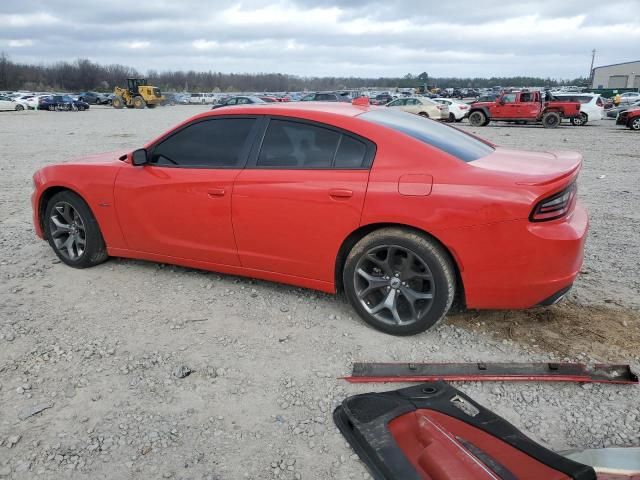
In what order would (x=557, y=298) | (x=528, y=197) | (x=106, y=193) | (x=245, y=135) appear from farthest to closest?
(x=106, y=193) < (x=245, y=135) < (x=557, y=298) < (x=528, y=197)

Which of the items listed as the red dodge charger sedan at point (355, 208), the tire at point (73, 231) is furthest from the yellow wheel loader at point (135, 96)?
the red dodge charger sedan at point (355, 208)

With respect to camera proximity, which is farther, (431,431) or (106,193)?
(106,193)

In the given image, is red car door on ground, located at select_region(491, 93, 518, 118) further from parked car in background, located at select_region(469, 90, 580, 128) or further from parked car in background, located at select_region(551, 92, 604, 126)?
parked car in background, located at select_region(551, 92, 604, 126)

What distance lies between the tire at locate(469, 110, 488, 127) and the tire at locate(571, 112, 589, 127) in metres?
4.22

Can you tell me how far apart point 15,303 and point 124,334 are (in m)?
1.20

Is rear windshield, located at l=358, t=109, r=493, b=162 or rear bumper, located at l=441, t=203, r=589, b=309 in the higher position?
rear windshield, located at l=358, t=109, r=493, b=162

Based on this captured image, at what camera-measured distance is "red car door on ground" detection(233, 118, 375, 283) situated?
3342 millimetres

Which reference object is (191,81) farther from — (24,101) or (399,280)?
(399,280)

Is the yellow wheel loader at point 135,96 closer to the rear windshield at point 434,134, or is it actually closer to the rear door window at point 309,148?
the rear door window at point 309,148

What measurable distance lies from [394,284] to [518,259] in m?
0.81

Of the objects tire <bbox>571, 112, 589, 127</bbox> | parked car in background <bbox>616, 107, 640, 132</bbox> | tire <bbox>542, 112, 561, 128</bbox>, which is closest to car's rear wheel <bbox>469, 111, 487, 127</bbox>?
tire <bbox>542, 112, 561, 128</bbox>

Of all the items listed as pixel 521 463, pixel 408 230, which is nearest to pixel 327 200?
pixel 408 230

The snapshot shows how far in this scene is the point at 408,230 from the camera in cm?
322

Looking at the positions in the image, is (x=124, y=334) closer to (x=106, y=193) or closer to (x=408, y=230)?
(x=106, y=193)
